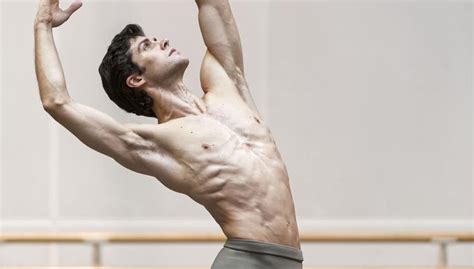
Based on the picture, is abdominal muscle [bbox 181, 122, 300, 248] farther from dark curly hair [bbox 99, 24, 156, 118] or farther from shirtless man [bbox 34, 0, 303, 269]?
dark curly hair [bbox 99, 24, 156, 118]

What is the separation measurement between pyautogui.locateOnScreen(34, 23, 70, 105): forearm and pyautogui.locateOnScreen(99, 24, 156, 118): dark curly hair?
0.26 meters

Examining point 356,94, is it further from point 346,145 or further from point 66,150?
point 66,150

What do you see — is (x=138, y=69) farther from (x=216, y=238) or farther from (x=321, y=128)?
(x=321, y=128)

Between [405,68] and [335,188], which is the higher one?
[405,68]

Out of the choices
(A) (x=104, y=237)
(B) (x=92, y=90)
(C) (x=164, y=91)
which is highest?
(B) (x=92, y=90)

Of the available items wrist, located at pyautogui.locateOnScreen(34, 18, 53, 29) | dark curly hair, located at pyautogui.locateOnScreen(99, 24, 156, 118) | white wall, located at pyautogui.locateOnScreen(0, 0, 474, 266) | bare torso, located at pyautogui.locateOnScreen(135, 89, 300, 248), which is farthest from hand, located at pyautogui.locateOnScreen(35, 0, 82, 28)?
white wall, located at pyautogui.locateOnScreen(0, 0, 474, 266)

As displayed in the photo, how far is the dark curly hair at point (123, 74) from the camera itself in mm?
4086

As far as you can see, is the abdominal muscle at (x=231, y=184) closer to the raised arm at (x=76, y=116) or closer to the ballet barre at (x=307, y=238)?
the raised arm at (x=76, y=116)

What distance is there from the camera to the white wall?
709 centimetres

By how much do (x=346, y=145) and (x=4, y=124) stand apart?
206cm

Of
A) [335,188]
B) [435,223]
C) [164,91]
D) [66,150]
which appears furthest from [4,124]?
[164,91]

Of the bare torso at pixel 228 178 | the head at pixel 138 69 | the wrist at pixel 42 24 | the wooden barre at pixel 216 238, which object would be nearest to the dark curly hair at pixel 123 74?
the head at pixel 138 69

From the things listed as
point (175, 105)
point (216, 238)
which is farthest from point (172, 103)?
point (216, 238)

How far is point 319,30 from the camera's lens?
7141 mm
